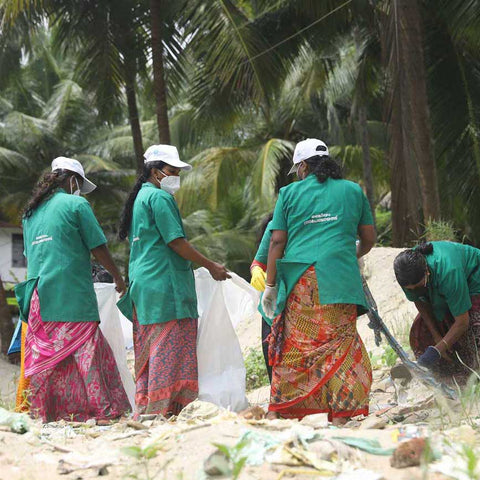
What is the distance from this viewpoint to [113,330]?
582cm

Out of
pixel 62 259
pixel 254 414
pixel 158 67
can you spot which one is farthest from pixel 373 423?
pixel 158 67

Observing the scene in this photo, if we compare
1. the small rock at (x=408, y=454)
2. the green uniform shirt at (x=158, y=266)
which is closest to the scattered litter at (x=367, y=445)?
the small rock at (x=408, y=454)

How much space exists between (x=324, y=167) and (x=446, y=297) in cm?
108

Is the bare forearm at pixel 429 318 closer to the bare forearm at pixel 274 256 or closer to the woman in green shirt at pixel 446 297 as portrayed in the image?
the woman in green shirt at pixel 446 297

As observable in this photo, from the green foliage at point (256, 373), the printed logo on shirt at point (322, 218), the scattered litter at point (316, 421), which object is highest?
the printed logo on shirt at point (322, 218)

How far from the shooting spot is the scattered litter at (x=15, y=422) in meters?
3.90

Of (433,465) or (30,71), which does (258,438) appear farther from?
(30,71)

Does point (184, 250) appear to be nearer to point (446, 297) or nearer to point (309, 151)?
point (309, 151)

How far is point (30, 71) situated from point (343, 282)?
1116 inches

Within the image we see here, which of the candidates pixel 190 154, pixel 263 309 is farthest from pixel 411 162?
pixel 190 154

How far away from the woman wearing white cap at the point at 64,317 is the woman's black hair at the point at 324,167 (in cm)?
151

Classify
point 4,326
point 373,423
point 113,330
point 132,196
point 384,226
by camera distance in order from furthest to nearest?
point 384,226, point 4,326, point 113,330, point 132,196, point 373,423

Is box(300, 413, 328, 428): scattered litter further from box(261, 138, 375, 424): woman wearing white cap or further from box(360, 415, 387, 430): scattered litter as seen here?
box(261, 138, 375, 424): woman wearing white cap

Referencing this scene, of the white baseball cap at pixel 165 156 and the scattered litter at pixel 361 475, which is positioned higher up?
the white baseball cap at pixel 165 156
